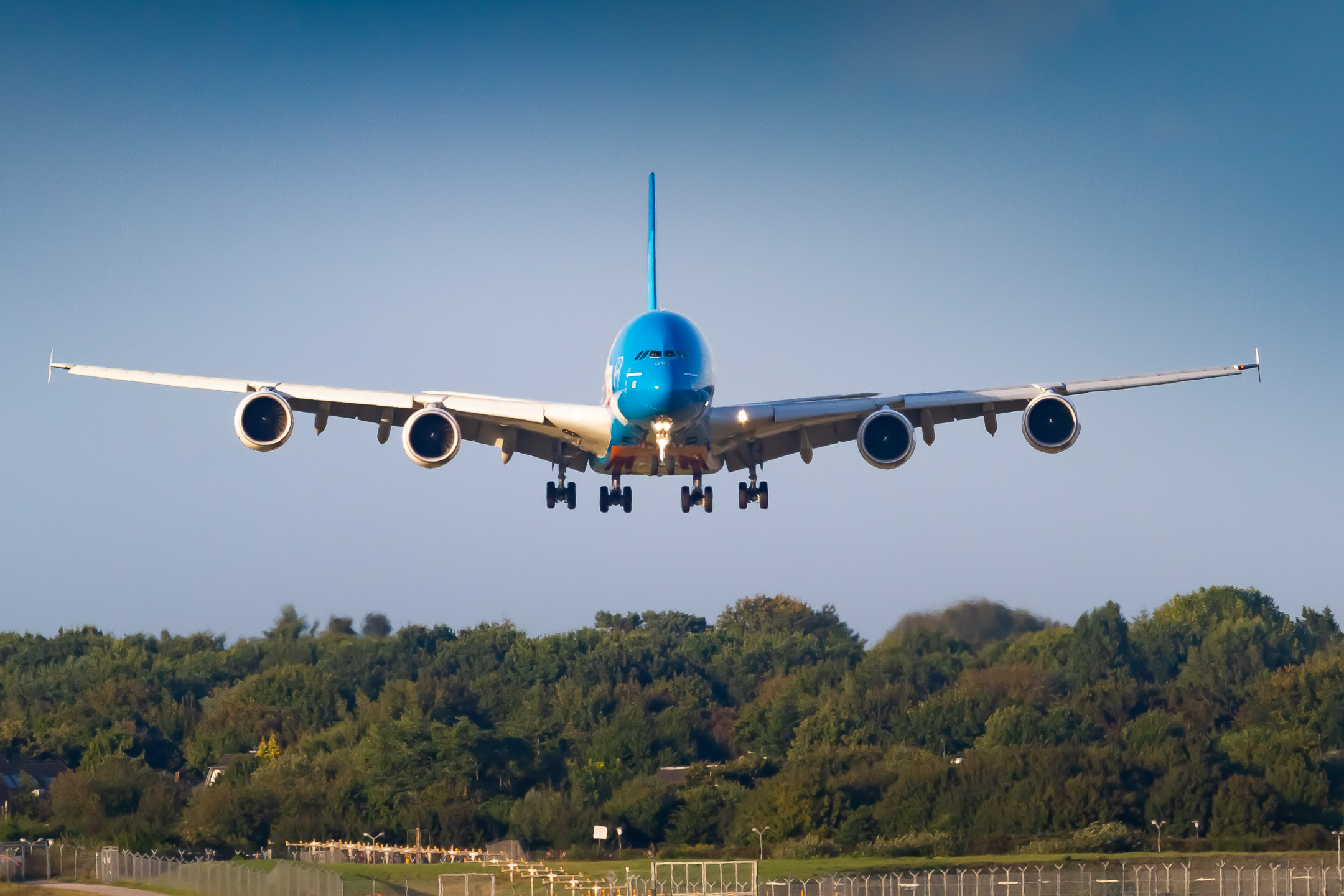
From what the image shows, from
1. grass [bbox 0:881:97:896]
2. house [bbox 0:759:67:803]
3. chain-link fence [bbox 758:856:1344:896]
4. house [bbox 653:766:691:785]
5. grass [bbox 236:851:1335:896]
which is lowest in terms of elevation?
grass [bbox 236:851:1335:896]

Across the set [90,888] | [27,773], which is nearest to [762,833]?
[90,888]

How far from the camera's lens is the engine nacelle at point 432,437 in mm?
38750

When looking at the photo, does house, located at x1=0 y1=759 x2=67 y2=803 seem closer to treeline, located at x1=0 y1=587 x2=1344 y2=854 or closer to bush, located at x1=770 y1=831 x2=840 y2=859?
treeline, located at x1=0 y1=587 x2=1344 y2=854

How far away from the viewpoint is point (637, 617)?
15412 cm

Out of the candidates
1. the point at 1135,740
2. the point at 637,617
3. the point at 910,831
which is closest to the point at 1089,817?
the point at 910,831

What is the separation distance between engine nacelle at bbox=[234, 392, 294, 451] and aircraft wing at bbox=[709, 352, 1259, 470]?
31.6ft

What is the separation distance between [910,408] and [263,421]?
1491 centimetres

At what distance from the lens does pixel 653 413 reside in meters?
36.5

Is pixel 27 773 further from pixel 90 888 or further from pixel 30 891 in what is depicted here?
pixel 30 891

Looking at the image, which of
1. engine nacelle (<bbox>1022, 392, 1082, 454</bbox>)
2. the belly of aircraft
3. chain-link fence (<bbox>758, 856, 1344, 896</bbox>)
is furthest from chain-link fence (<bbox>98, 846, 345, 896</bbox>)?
engine nacelle (<bbox>1022, 392, 1082, 454</bbox>)

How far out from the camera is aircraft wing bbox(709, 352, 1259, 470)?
40.1 m

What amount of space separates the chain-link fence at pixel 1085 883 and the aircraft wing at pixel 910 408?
17555mm

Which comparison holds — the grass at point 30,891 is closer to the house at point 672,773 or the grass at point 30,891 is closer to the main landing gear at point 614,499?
the main landing gear at point 614,499

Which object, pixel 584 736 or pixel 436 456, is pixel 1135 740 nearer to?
pixel 584 736
